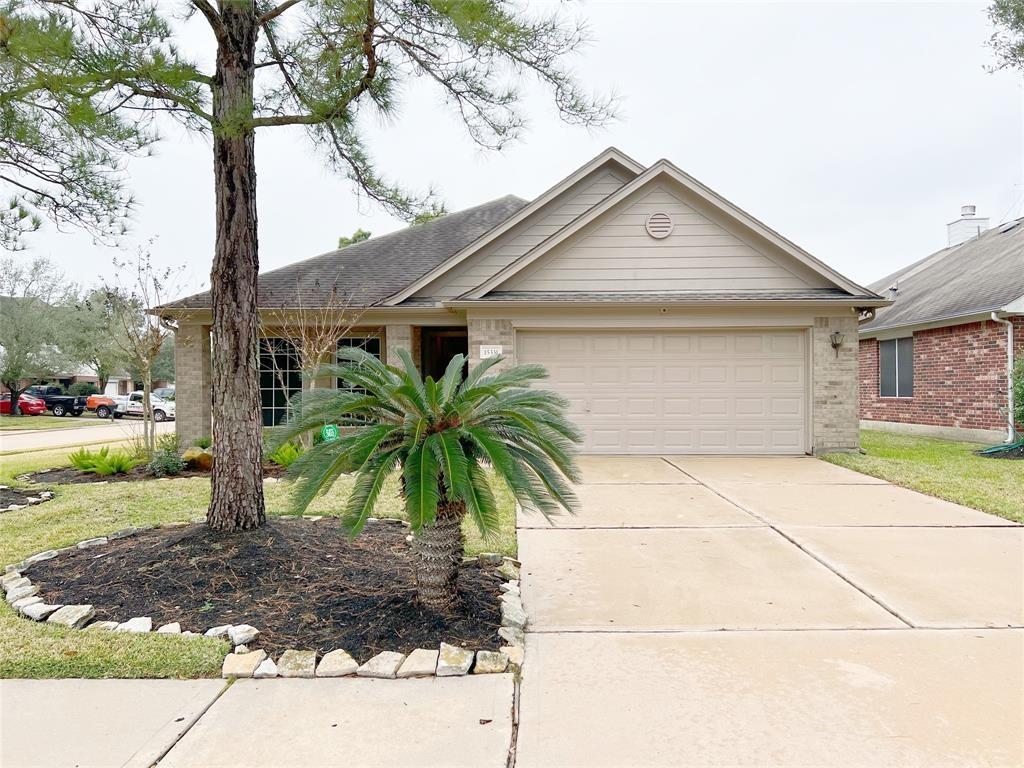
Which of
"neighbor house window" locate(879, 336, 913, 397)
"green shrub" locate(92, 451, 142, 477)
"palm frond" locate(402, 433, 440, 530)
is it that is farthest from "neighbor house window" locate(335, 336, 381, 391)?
"neighbor house window" locate(879, 336, 913, 397)

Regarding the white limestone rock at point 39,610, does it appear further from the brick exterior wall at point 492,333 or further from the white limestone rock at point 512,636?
the brick exterior wall at point 492,333

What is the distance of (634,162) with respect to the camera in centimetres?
1276

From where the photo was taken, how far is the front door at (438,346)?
13859mm

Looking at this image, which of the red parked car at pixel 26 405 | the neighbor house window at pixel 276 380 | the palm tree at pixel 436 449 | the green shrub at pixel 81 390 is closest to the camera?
the palm tree at pixel 436 449

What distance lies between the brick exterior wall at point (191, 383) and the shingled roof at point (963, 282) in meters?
15.1

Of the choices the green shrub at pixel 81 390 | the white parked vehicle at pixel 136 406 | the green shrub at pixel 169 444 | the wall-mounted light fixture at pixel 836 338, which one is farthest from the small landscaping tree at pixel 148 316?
the green shrub at pixel 81 390

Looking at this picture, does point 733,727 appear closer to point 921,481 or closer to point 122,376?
point 921,481

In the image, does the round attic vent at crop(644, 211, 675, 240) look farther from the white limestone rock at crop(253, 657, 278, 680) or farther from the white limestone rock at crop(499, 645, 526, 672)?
the white limestone rock at crop(253, 657, 278, 680)

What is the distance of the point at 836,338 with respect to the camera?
10875 mm

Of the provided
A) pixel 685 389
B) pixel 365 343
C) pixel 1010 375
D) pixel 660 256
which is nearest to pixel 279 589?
pixel 685 389

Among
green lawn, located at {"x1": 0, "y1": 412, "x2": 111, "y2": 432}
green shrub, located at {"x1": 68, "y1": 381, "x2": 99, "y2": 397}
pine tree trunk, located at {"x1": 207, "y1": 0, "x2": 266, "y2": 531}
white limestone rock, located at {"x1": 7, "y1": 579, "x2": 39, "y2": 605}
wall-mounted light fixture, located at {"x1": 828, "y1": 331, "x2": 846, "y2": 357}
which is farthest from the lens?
green shrub, located at {"x1": 68, "y1": 381, "x2": 99, "y2": 397}

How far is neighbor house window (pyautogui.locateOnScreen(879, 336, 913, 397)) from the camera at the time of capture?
50.2ft

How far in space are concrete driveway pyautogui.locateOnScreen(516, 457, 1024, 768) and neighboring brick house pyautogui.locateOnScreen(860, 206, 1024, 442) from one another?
24.2ft

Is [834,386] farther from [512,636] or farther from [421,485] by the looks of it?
[421,485]
